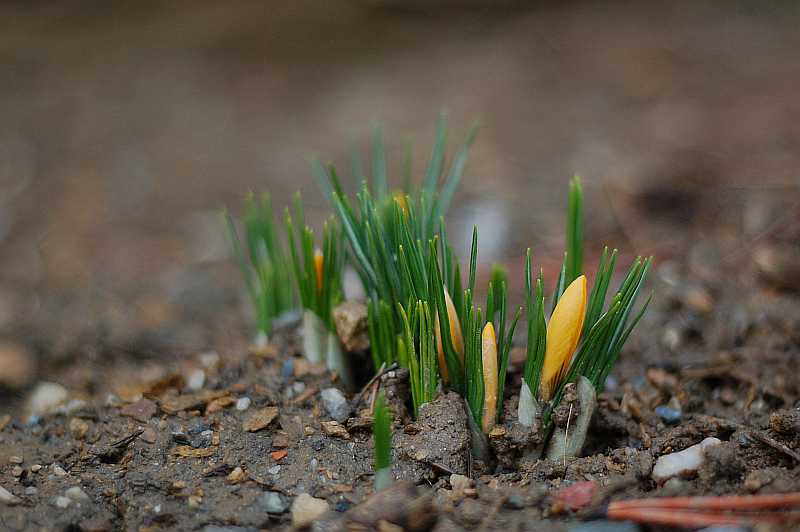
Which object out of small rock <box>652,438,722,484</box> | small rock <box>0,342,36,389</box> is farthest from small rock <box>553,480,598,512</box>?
small rock <box>0,342,36,389</box>

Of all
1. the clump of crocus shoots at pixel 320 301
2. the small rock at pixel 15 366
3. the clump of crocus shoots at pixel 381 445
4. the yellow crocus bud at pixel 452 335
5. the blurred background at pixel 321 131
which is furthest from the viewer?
the blurred background at pixel 321 131

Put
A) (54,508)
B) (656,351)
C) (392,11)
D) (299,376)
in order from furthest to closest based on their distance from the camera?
(392,11)
(656,351)
(299,376)
(54,508)

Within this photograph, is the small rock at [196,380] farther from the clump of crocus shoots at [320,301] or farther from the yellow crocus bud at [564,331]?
the yellow crocus bud at [564,331]

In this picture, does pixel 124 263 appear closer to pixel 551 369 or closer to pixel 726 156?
pixel 551 369

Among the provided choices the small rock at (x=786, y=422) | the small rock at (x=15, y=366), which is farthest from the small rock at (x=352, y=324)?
the small rock at (x=15, y=366)

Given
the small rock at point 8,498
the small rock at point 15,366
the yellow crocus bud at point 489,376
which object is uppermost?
the yellow crocus bud at point 489,376

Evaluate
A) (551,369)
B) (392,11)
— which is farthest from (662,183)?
(392,11)
